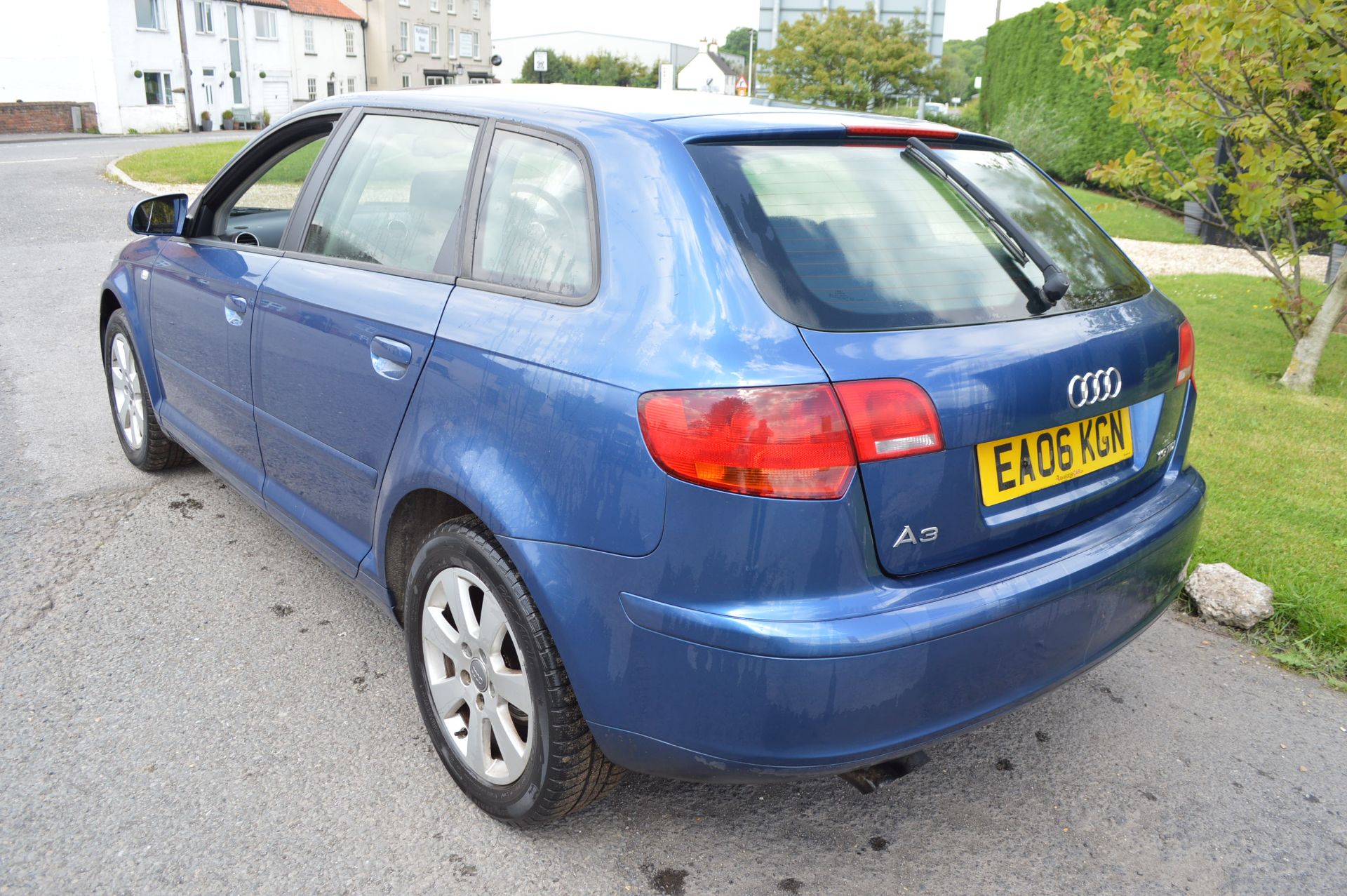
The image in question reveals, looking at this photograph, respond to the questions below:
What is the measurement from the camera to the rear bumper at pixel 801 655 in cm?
193

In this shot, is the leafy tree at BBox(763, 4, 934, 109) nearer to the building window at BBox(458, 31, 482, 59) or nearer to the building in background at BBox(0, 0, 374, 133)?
the building in background at BBox(0, 0, 374, 133)

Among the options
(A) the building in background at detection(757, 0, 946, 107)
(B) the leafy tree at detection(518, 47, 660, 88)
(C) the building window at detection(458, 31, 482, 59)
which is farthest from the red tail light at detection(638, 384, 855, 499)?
(B) the leafy tree at detection(518, 47, 660, 88)

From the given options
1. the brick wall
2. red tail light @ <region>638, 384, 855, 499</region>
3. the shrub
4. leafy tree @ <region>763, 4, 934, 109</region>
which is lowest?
red tail light @ <region>638, 384, 855, 499</region>

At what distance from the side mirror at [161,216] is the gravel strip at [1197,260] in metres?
10.9

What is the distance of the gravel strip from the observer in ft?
42.2

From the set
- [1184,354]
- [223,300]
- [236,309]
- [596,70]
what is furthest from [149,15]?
[1184,354]

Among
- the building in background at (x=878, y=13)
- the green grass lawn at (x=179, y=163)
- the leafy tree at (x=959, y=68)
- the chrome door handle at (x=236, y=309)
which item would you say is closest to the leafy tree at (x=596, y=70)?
the leafy tree at (x=959, y=68)

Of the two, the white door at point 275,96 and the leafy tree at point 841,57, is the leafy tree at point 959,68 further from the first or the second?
the white door at point 275,96

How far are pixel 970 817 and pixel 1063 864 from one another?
248 mm

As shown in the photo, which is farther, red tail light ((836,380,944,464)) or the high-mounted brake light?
the high-mounted brake light

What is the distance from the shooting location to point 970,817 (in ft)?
8.54

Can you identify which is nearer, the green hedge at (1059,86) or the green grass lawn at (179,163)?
the green grass lawn at (179,163)

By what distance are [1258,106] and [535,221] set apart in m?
5.90

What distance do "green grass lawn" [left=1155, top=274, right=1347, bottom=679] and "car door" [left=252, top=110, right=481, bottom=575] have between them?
3088 millimetres
